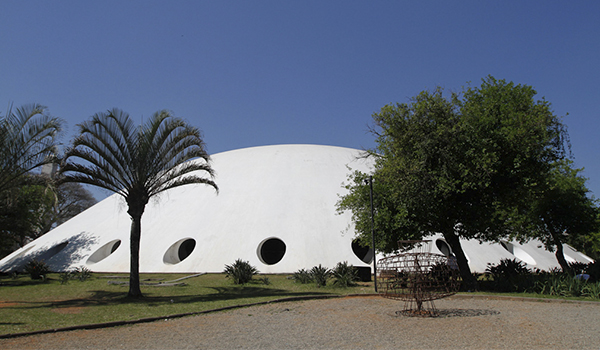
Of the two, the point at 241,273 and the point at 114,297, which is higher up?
the point at 241,273

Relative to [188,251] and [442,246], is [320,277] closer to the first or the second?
[442,246]

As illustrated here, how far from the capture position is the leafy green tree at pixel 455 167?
14305 millimetres

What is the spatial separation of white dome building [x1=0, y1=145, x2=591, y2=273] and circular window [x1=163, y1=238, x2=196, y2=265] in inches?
2.1

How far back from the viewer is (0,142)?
11641mm

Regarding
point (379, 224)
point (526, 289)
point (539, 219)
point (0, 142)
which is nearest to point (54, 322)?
point (0, 142)

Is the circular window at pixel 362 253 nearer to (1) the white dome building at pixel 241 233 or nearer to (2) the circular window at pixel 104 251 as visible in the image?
(1) the white dome building at pixel 241 233

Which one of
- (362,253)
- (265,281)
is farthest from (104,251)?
(362,253)

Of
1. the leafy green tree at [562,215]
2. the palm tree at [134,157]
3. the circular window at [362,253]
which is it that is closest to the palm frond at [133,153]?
the palm tree at [134,157]

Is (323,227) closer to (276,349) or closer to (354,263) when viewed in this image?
(354,263)

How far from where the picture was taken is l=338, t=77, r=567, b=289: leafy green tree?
1430 centimetres

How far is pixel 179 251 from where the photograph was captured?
21594 mm

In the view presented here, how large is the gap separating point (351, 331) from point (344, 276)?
8.09 meters

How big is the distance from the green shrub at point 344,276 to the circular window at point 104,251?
13.4 metres

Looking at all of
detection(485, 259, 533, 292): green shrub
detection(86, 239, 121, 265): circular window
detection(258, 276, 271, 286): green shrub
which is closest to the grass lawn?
detection(258, 276, 271, 286): green shrub
